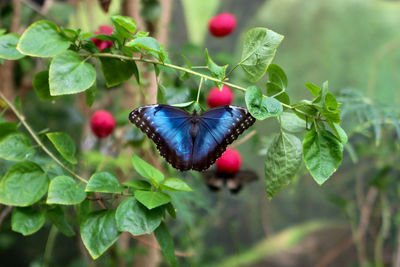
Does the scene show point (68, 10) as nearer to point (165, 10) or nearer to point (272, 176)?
point (165, 10)

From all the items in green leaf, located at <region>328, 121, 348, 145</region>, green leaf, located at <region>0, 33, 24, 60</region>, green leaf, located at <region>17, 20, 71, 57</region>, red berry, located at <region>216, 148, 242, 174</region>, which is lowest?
red berry, located at <region>216, 148, 242, 174</region>

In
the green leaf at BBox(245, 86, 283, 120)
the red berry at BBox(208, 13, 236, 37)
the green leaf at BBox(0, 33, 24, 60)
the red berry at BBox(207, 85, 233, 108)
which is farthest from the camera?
the red berry at BBox(208, 13, 236, 37)

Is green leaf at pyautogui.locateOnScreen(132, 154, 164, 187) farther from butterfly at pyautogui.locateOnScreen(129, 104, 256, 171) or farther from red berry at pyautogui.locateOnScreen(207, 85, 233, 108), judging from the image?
red berry at pyautogui.locateOnScreen(207, 85, 233, 108)

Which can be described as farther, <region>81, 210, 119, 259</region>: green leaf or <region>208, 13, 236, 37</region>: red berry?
<region>208, 13, 236, 37</region>: red berry

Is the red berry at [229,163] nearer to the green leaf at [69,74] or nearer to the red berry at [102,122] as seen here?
the red berry at [102,122]

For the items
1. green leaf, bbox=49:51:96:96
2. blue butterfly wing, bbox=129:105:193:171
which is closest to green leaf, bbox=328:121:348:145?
blue butterfly wing, bbox=129:105:193:171

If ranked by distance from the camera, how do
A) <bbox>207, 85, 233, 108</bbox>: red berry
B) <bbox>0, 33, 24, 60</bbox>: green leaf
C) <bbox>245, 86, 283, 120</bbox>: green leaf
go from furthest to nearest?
<bbox>207, 85, 233, 108</bbox>: red berry < <bbox>0, 33, 24, 60</bbox>: green leaf < <bbox>245, 86, 283, 120</bbox>: green leaf
